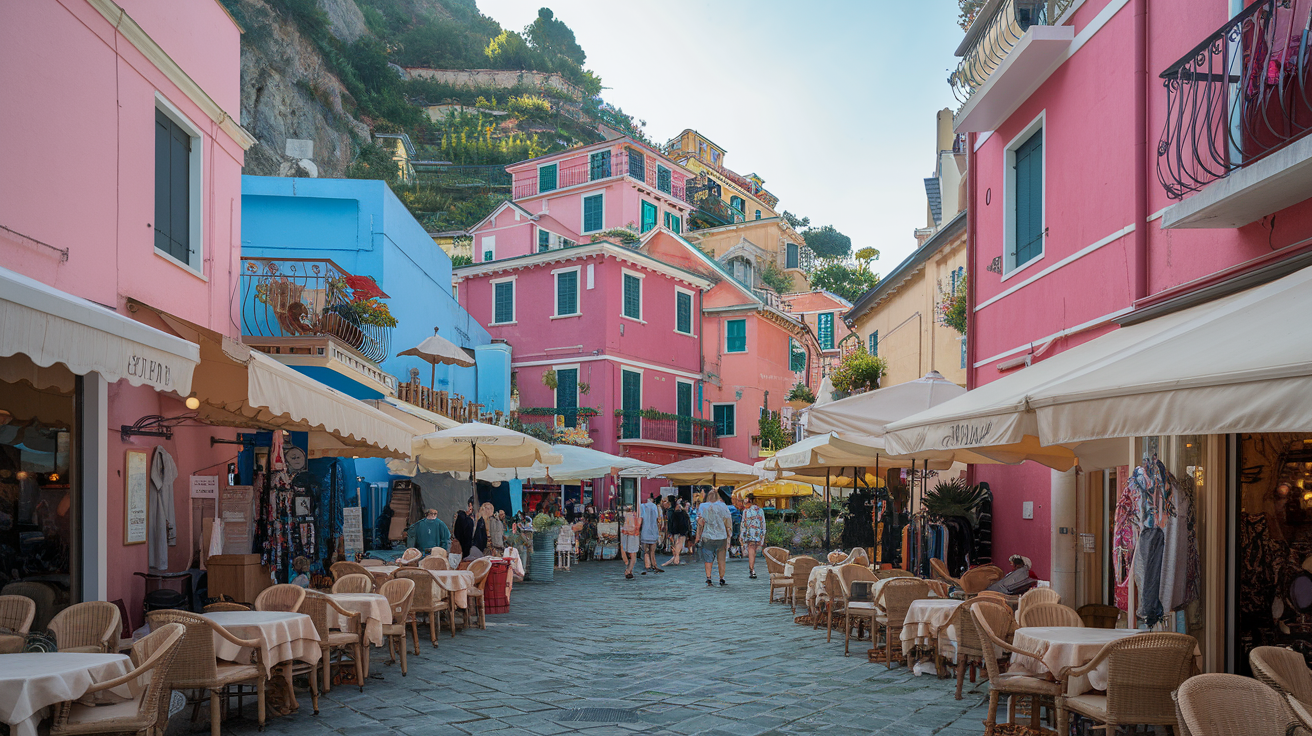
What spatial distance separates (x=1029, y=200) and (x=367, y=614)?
8047 mm

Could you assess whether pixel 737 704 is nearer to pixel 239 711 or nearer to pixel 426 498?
pixel 239 711

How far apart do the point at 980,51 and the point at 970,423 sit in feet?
22.9

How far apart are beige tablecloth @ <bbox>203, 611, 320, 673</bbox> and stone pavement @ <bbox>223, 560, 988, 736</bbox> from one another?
1.47ft

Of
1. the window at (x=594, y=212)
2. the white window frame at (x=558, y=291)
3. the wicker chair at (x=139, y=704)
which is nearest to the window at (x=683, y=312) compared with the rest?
the white window frame at (x=558, y=291)

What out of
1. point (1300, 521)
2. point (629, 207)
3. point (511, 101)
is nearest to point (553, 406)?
point (629, 207)

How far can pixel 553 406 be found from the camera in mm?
31656

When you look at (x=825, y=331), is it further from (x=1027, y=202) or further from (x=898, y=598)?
(x=898, y=598)

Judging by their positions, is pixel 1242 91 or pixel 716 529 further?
pixel 716 529

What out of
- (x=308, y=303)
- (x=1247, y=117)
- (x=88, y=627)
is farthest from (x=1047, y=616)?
(x=308, y=303)

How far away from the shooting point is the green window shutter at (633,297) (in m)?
31.2

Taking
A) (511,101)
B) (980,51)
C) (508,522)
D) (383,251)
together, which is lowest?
(508,522)

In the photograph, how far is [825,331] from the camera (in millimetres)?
44438

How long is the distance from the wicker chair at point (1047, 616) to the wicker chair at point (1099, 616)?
64cm

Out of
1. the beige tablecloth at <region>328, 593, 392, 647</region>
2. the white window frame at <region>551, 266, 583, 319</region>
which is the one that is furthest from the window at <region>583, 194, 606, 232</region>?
the beige tablecloth at <region>328, 593, 392, 647</region>
